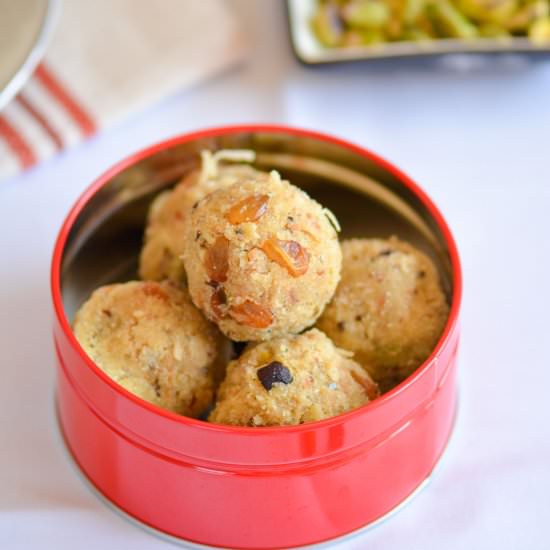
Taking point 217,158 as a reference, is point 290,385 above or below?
below

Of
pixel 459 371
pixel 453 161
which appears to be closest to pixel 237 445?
pixel 459 371

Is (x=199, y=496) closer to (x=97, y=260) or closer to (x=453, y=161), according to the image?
(x=97, y=260)

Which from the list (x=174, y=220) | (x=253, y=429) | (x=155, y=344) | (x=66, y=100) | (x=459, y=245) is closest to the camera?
(x=253, y=429)

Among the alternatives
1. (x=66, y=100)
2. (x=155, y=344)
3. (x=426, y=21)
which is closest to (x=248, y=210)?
(x=155, y=344)

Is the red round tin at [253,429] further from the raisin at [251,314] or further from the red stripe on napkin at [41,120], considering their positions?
the red stripe on napkin at [41,120]

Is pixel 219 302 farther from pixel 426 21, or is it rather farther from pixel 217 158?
pixel 426 21

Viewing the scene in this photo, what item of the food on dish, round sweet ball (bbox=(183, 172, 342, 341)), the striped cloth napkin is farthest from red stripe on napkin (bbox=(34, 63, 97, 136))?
round sweet ball (bbox=(183, 172, 342, 341))

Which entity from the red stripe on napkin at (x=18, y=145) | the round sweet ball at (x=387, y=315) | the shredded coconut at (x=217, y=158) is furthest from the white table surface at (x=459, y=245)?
the shredded coconut at (x=217, y=158)
